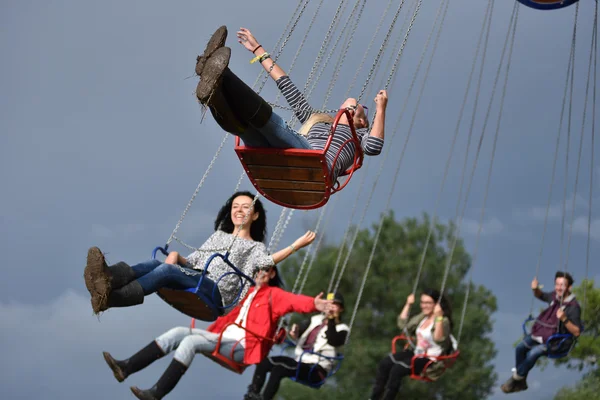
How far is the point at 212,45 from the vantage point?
5973 mm

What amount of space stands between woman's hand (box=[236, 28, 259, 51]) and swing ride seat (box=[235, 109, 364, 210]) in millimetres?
1154

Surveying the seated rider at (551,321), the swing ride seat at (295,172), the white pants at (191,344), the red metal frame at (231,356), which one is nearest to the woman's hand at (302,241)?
the swing ride seat at (295,172)

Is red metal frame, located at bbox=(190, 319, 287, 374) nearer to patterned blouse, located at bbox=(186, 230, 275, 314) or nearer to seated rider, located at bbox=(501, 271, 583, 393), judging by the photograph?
patterned blouse, located at bbox=(186, 230, 275, 314)

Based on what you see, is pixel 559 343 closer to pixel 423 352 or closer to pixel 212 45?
pixel 423 352

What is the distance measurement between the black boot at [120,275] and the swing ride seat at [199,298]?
0.39 metres

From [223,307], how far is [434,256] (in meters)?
16.1

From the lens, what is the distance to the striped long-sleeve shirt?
6.81 metres

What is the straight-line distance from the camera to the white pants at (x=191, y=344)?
8266 mm

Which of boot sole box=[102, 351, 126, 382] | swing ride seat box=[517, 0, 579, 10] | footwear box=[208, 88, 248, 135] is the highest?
swing ride seat box=[517, 0, 579, 10]

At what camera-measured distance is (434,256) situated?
22797mm

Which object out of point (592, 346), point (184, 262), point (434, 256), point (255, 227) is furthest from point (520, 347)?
point (434, 256)

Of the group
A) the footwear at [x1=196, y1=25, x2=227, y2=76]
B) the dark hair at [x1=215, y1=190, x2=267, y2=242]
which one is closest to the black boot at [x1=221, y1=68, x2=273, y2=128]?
the footwear at [x1=196, y1=25, x2=227, y2=76]

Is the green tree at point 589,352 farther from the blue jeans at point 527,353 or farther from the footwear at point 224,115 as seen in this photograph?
the footwear at point 224,115

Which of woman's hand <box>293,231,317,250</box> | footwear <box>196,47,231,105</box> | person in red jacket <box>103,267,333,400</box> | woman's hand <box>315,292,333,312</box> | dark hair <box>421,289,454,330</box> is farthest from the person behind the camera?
dark hair <box>421,289,454,330</box>
